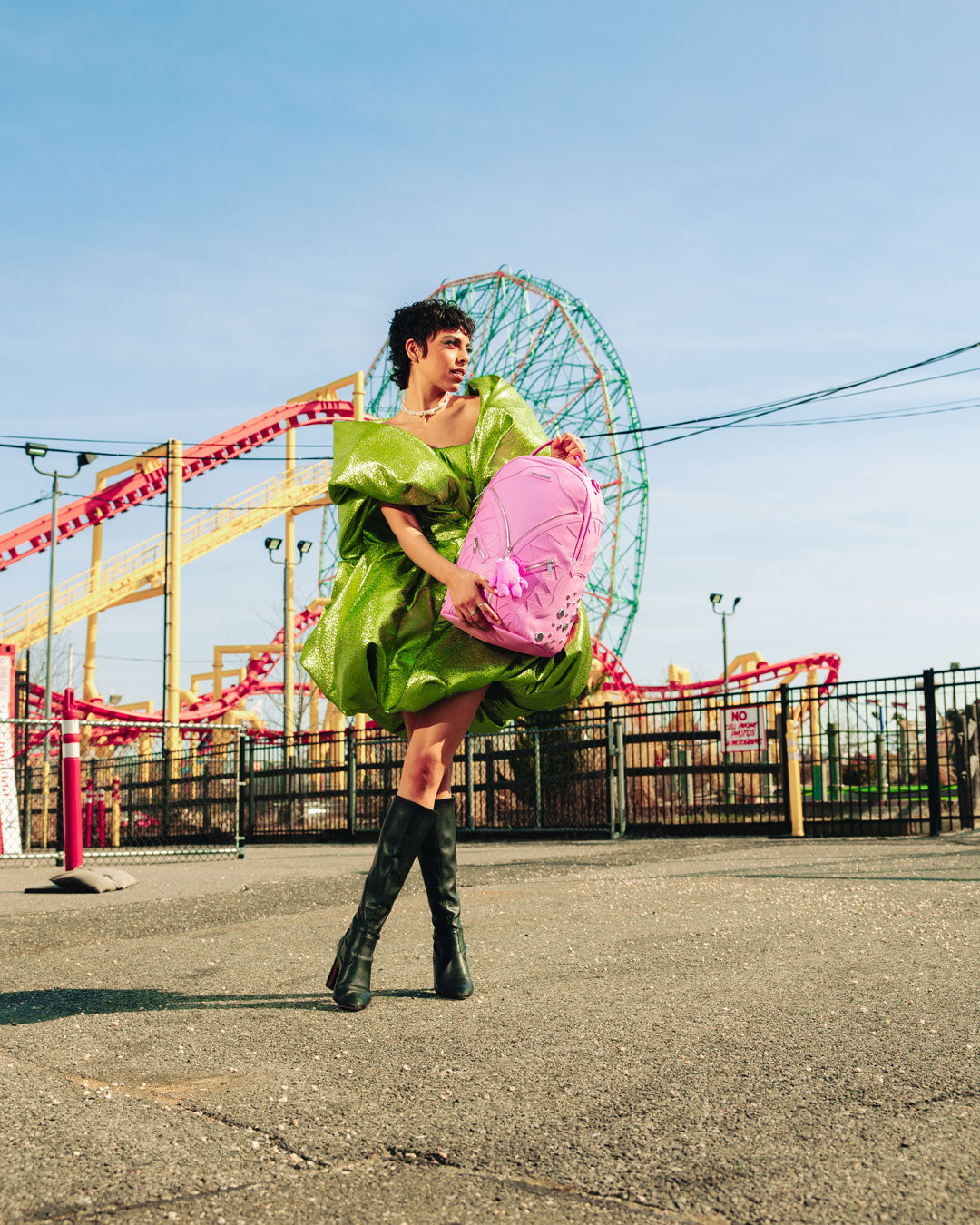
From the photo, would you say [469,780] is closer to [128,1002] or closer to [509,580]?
[128,1002]

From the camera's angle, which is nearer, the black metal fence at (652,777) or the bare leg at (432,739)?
the bare leg at (432,739)

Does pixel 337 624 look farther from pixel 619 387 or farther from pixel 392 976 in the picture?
pixel 619 387

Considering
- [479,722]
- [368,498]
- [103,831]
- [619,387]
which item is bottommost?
[103,831]

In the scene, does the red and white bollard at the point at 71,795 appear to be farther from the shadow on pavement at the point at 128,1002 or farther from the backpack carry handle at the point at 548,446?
the backpack carry handle at the point at 548,446

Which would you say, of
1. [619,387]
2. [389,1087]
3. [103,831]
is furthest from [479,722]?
[619,387]

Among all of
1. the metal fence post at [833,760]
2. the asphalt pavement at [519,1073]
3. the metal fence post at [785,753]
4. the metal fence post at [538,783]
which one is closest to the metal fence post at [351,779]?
the metal fence post at [538,783]

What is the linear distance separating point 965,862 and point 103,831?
13406 mm

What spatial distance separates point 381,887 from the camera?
281 centimetres

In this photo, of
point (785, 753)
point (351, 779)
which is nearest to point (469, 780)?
point (351, 779)

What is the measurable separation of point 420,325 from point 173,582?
21.2 metres

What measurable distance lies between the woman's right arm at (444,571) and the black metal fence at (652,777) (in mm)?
7898

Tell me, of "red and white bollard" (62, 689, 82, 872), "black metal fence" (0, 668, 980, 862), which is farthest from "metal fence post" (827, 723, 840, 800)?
"red and white bollard" (62, 689, 82, 872)

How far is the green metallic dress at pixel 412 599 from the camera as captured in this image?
2.82 meters

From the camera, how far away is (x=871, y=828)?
457 inches
